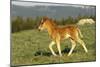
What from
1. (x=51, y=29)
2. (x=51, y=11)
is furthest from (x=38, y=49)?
(x=51, y=11)

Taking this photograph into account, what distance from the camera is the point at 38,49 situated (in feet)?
8.53

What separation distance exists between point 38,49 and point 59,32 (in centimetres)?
33

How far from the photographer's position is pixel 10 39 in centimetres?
246

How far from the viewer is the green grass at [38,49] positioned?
250 centimetres

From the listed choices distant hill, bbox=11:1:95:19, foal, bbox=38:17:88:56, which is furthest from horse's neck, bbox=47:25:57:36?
distant hill, bbox=11:1:95:19

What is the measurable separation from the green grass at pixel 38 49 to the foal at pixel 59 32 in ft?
0.15

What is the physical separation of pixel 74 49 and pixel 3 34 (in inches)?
34.5

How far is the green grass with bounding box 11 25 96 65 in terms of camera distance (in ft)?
8.20

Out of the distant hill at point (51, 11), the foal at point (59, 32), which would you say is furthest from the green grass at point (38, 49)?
the distant hill at point (51, 11)

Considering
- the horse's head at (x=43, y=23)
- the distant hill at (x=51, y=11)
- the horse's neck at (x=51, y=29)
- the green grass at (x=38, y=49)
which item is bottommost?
the green grass at (x=38, y=49)

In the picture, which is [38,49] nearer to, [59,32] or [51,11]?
[59,32]

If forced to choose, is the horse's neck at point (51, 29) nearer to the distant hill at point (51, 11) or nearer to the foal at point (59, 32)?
the foal at point (59, 32)

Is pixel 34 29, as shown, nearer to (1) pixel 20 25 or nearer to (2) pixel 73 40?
(1) pixel 20 25

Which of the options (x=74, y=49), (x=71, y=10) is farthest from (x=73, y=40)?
(x=71, y=10)
